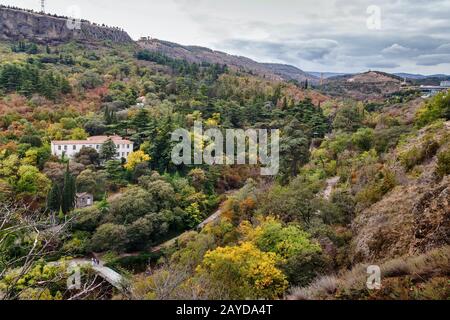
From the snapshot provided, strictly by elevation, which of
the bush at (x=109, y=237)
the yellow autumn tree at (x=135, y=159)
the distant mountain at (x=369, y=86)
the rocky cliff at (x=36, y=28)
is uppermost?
the rocky cliff at (x=36, y=28)

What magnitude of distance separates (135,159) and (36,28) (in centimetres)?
6272

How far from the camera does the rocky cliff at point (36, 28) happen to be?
233ft

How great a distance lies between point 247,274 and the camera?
8.90 m

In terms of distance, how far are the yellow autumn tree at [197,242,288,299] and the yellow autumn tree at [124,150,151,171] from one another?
1755cm

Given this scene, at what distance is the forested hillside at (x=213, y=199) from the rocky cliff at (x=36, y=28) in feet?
95.8

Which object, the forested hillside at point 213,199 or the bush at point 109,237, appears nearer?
the forested hillside at point 213,199

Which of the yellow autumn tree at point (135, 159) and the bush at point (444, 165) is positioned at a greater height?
the bush at point (444, 165)

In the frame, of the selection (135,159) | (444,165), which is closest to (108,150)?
(135,159)

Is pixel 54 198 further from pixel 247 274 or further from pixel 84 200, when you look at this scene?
pixel 247 274

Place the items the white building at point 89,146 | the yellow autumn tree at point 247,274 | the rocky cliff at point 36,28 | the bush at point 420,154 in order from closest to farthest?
the yellow autumn tree at point 247,274 → the bush at point 420,154 → the white building at point 89,146 → the rocky cliff at point 36,28

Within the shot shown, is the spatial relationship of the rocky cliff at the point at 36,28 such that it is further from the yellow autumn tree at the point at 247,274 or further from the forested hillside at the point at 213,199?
the yellow autumn tree at the point at 247,274

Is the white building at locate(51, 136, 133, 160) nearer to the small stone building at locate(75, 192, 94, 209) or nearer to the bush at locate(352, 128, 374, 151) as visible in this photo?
the small stone building at locate(75, 192, 94, 209)

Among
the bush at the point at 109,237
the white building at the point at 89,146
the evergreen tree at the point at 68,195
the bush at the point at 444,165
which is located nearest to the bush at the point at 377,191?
the bush at the point at 444,165
